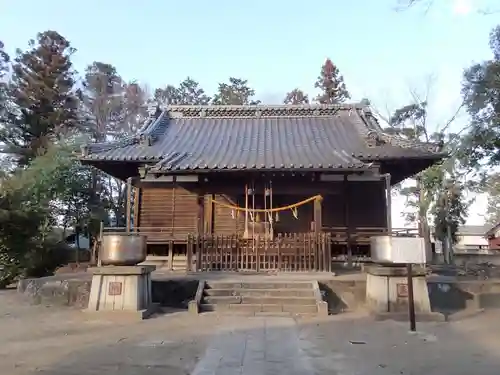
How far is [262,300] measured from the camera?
9164 mm

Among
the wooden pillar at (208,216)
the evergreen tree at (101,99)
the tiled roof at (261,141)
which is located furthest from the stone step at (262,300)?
the evergreen tree at (101,99)

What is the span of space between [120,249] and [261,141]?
8.78 metres

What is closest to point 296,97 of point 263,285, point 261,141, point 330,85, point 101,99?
point 330,85

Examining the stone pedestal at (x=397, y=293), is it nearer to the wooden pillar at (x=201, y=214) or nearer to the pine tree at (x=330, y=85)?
the wooden pillar at (x=201, y=214)

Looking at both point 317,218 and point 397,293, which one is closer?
point 397,293

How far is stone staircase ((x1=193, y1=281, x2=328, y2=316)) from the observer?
884 cm

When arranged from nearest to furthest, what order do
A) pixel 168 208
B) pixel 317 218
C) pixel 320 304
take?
1. pixel 320 304
2. pixel 317 218
3. pixel 168 208

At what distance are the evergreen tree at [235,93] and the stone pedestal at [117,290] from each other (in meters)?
33.1


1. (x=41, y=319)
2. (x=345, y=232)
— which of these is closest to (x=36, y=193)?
(x=41, y=319)

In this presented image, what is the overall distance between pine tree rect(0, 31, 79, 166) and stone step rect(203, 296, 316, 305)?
22.0 m

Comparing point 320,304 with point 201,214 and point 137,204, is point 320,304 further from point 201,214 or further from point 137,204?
point 137,204

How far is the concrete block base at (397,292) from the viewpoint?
823 cm

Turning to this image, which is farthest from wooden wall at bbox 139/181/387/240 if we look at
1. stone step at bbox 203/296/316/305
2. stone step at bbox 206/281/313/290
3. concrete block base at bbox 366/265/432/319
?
concrete block base at bbox 366/265/432/319

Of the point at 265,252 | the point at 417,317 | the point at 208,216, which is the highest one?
the point at 208,216
